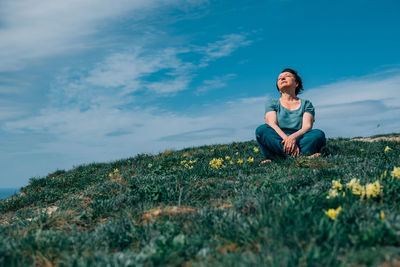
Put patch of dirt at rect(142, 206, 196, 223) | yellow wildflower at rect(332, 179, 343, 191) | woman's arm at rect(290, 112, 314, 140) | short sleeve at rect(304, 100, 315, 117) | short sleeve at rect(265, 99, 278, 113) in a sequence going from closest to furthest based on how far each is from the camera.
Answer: yellow wildflower at rect(332, 179, 343, 191)
patch of dirt at rect(142, 206, 196, 223)
woman's arm at rect(290, 112, 314, 140)
short sleeve at rect(304, 100, 315, 117)
short sleeve at rect(265, 99, 278, 113)

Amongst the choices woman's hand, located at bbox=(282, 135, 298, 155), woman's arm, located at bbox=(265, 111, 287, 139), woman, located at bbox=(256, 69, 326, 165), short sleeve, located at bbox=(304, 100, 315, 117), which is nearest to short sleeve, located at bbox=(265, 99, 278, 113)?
woman, located at bbox=(256, 69, 326, 165)

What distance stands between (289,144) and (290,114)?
3.29ft

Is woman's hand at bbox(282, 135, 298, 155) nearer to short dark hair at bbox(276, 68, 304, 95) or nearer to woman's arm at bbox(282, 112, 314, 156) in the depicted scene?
woman's arm at bbox(282, 112, 314, 156)

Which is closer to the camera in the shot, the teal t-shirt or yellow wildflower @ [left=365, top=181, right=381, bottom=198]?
yellow wildflower @ [left=365, top=181, right=381, bottom=198]

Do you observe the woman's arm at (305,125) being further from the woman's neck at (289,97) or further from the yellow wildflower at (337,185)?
the yellow wildflower at (337,185)

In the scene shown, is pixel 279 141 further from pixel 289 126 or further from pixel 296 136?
pixel 289 126

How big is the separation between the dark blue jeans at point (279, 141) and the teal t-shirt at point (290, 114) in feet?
1.29

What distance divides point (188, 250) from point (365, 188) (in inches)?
86.5

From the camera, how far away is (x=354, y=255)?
2.61 m

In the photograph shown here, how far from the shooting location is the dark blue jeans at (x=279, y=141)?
805cm

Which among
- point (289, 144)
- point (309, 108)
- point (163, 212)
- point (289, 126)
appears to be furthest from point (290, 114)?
point (163, 212)

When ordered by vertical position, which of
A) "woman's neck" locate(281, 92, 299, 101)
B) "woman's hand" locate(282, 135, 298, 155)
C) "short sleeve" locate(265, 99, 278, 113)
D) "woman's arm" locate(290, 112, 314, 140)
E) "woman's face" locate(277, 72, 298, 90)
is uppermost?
"woman's face" locate(277, 72, 298, 90)

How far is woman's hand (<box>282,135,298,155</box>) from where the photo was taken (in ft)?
25.8

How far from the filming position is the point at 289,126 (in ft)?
28.0
